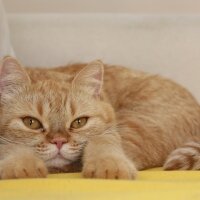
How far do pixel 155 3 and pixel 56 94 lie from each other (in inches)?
43.5

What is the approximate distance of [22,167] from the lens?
1.49 meters

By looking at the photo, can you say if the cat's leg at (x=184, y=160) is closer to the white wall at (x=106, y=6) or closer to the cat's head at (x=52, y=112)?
the cat's head at (x=52, y=112)

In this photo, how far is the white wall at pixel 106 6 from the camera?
105 inches

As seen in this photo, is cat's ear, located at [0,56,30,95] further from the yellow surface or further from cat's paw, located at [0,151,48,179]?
the yellow surface

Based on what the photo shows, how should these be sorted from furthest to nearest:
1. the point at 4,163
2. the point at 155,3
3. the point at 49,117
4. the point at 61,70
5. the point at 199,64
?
1. the point at 155,3
2. the point at 199,64
3. the point at 61,70
4. the point at 49,117
5. the point at 4,163

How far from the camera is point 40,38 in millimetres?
2494

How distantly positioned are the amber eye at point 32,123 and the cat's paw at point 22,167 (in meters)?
0.14

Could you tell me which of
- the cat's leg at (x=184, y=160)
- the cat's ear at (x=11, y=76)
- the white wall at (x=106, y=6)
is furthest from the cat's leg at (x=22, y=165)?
the white wall at (x=106, y=6)

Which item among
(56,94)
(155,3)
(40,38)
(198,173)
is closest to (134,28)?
(155,3)

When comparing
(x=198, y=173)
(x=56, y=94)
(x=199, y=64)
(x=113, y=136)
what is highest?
(x=199, y=64)

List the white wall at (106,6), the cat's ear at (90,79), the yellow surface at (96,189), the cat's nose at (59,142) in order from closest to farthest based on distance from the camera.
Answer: the yellow surface at (96,189), the cat's nose at (59,142), the cat's ear at (90,79), the white wall at (106,6)

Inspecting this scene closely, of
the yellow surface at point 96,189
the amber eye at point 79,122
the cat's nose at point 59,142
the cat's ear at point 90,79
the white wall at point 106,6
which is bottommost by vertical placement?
the yellow surface at point 96,189

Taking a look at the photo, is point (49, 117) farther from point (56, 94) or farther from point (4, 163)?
point (4, 163)

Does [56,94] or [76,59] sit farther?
[76,59]
